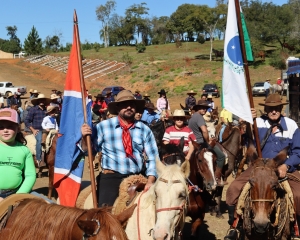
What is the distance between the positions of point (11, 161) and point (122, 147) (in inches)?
57.8

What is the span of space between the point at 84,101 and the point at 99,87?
148 feet

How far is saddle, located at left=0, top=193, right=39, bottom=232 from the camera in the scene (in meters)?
3.55

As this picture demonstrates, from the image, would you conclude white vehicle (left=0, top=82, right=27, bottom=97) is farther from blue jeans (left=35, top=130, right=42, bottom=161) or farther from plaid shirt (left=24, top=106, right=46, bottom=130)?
blue jeans (left=35, top=130, right=42, bottom=161)

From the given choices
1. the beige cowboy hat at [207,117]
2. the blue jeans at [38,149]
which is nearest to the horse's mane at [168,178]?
the blue jeans at [38,149]

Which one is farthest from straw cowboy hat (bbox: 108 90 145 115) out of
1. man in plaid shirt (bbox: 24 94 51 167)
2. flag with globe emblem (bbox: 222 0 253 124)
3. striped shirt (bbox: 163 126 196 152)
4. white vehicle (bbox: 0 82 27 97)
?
white vehicle (bbox: 0 82 27 97)

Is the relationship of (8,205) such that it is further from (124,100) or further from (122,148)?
(124,100)

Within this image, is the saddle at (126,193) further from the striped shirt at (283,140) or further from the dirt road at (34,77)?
the dirt road at (34,77)

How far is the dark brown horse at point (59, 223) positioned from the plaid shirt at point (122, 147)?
5.66 ft

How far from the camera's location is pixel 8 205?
12.1 ft

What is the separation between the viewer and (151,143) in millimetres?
5414

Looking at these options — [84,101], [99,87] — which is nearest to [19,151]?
[84,101]

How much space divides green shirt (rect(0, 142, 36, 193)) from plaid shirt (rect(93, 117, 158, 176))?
3.78ft

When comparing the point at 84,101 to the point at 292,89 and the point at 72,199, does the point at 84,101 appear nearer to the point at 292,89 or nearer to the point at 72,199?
the point at 72,199

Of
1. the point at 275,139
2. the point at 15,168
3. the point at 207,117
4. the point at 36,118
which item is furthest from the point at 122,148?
the point at 207,117
